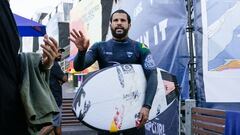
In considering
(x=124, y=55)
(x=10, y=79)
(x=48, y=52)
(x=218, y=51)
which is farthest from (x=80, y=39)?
(x=218, y=51)

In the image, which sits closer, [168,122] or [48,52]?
[48,52]

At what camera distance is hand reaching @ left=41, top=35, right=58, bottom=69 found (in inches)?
66.9

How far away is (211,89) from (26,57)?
2.43 m

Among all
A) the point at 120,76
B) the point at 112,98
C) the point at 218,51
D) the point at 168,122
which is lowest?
the point at 168,122

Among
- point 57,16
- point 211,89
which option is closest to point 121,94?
point 211,89

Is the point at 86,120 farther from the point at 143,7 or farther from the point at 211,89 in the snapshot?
the point at 143,7

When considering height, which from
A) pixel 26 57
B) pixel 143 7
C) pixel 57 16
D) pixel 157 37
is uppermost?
pixel 57 16

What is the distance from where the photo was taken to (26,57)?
169cm

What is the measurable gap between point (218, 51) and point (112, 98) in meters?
1.23

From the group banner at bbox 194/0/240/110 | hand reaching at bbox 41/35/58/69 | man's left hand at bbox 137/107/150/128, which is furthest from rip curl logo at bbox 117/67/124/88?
hand reaching at bbox 41/35/58/69

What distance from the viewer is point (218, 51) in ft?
12.1

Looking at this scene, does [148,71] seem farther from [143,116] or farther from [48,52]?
[48,52]

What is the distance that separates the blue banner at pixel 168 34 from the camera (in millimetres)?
4281

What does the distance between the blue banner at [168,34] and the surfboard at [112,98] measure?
45.0 inches
